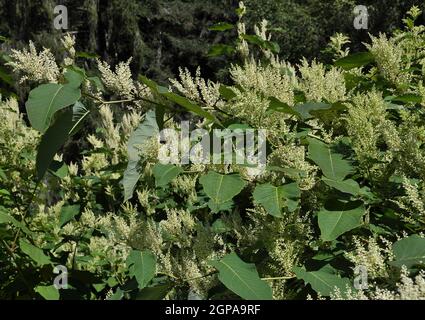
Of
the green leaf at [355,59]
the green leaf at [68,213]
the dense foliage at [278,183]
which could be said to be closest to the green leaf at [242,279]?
the dense foliage at [278,183]

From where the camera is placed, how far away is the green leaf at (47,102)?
4.42 ft

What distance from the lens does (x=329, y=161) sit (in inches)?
58.8

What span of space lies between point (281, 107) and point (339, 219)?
1.24ft

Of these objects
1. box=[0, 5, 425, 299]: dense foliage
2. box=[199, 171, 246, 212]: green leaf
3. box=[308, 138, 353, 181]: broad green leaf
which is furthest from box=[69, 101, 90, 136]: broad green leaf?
box=[308, 138, 353, 181]: broad green leaf

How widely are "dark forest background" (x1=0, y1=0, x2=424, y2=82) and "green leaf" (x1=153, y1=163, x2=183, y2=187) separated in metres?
10.8

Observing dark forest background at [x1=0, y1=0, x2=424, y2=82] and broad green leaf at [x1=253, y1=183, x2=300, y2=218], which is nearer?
broad green leaf at [x1=253, y1=183, x2=300, y2=218]

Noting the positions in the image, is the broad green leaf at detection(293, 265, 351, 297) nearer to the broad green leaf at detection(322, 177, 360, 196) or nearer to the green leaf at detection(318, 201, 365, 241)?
the green leaf at detection(318, 201, 365, 241)

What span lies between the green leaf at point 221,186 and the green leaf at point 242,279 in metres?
0.15

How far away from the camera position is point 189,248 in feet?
5.66

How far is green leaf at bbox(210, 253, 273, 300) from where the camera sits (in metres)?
1.28

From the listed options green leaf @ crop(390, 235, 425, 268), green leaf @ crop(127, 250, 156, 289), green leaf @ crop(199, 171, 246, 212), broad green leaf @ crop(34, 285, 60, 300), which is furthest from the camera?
broad green leaf @ crop(34, 285, 60, 300)
